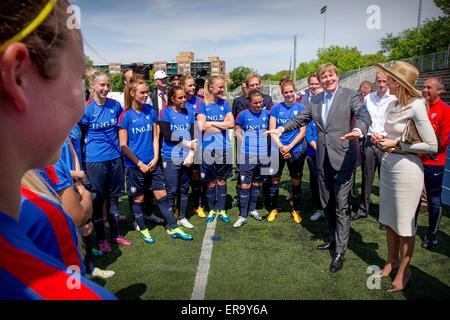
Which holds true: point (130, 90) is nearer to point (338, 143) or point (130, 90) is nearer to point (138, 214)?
point (138, 214)

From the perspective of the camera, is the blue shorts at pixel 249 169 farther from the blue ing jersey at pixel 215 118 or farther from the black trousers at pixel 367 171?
the black trousers at pixel 367 171

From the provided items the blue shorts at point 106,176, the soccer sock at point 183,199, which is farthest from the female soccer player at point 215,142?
the blue shorts at point 106,176

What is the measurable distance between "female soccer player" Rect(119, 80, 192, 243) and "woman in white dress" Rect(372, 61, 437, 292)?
2.98 m

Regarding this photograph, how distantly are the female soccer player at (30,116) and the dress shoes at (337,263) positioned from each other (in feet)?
13.1

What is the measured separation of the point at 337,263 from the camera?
4043 mm

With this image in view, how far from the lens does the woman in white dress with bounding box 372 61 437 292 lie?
321 cm

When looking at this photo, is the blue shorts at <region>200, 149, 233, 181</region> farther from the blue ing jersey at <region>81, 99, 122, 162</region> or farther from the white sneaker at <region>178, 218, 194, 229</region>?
the blue ing jersey at <region>81, 99, 122, 162</region>

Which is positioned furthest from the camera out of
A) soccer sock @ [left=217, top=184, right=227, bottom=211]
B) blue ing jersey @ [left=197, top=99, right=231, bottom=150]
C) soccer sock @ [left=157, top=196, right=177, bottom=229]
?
soccer sock @ [left=217, top=184, right=227, bottom=211]

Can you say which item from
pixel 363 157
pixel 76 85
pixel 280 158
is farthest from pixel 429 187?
pixel 76 85

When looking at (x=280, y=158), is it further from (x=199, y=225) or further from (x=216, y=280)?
(x=216, y=280)

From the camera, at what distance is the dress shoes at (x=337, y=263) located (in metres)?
4.00

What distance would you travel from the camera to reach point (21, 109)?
501 mm

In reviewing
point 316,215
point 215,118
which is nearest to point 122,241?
point 215,118

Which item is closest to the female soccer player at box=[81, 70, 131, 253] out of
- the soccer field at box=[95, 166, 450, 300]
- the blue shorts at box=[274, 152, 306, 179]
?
the soccer field at box=[95, 166, 450, 300]
